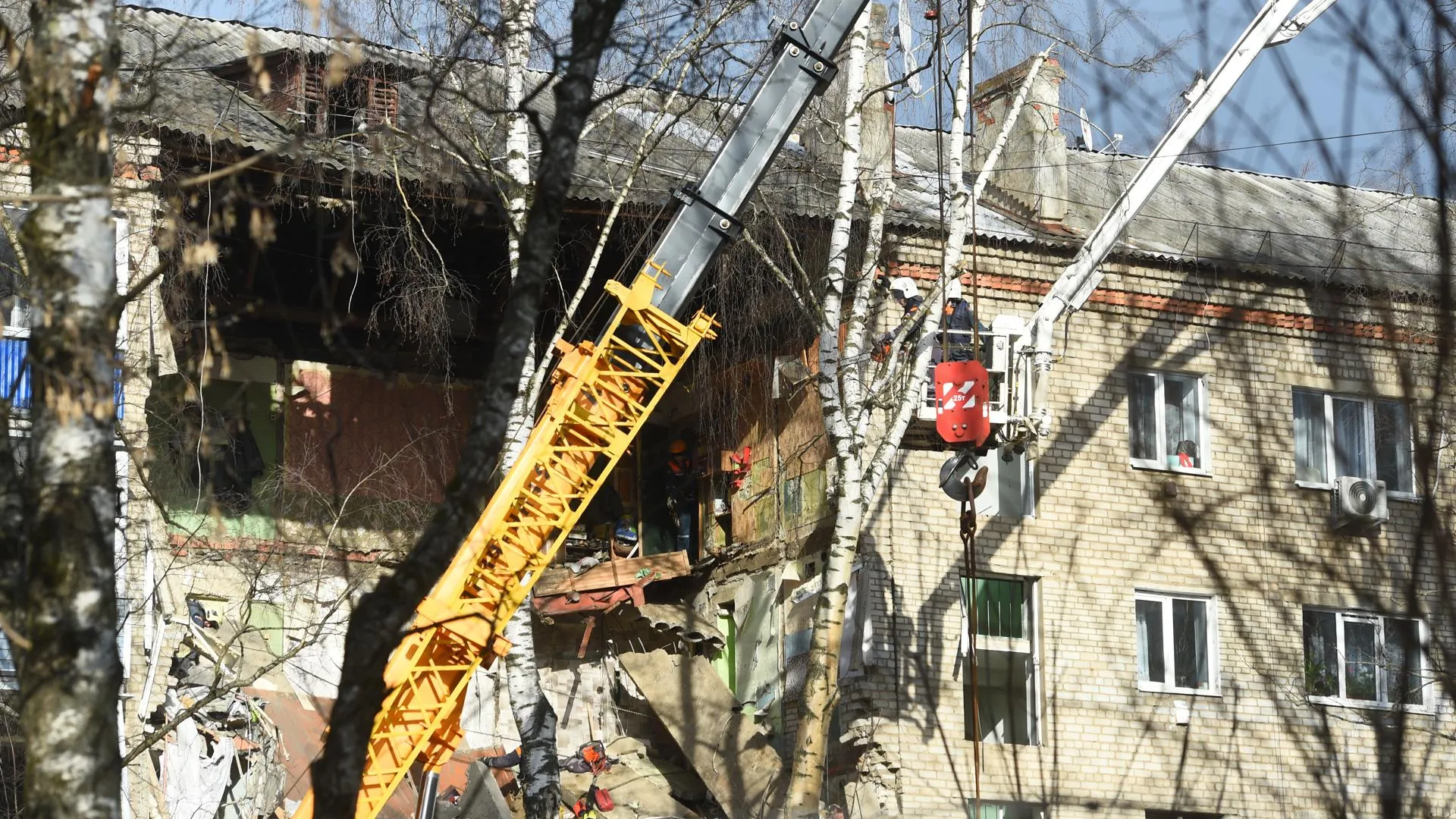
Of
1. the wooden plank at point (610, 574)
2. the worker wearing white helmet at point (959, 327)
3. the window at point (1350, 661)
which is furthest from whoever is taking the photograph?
the wooden plank at point (610, 574)

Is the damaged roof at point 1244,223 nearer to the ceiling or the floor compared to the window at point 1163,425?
Result: nearer to the ceiling

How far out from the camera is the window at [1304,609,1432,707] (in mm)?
18062

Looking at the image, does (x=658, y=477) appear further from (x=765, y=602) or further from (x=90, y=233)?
(x=90, y=233)

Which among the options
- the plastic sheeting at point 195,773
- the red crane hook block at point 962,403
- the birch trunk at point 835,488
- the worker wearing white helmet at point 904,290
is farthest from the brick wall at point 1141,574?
the plastic sheeting at point 195,773

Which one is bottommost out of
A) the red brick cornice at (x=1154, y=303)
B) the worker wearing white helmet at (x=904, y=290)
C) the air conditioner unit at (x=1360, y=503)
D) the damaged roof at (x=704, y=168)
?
the air conditioner unit at (x=1360, y=503)

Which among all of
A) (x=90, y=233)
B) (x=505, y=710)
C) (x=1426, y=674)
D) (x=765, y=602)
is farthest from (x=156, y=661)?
(x=1426, y=674)

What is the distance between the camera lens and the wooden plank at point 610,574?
61.8ft

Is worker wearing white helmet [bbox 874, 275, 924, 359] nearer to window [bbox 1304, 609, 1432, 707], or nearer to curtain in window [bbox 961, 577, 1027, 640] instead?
curtain in window [bbox 961, 577, 1027, 640]

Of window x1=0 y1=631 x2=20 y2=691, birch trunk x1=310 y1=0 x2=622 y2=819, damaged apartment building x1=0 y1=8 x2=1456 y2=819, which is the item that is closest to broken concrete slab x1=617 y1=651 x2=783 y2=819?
Result: damaged apartment building x1=0 y1=8 x2=1456 y2=819

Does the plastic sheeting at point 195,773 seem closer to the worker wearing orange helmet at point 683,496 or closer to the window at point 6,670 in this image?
the window at point 6,670

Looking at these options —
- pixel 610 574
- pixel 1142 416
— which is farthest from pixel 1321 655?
pixel 610 574

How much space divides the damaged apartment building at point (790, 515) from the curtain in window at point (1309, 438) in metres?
0.05

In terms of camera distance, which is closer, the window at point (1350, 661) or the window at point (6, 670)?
the window at point (6, 670)

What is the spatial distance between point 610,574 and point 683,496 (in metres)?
1.84
